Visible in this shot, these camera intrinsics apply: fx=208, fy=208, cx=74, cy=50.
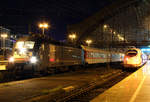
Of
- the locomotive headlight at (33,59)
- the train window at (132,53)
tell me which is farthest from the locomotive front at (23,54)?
the train window at (132,53)

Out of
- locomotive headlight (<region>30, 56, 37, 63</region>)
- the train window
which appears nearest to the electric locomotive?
locomotive headlight (<region>30, 56, 37, 63</region>)

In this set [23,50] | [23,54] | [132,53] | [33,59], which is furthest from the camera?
[132,53]

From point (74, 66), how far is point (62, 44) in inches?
184

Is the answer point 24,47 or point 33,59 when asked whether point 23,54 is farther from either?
point 33,59

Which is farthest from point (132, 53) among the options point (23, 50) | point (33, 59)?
point (23, 50)

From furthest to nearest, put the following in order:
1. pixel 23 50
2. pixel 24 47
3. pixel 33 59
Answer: pixel 24 47
pixel 23 50
pixel 33 59

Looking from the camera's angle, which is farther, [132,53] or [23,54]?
[132,53]

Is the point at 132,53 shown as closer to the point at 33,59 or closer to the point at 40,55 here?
the point at 40,55

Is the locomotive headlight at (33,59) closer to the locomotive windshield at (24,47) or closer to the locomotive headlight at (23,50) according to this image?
the locomotive windshield at (24,47)

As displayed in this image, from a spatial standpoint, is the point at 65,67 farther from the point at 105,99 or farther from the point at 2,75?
the point at 105,99

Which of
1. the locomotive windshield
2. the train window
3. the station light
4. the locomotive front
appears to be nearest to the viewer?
the locomotive front

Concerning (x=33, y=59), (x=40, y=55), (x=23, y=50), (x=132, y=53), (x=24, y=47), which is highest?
(x=24, y=47)

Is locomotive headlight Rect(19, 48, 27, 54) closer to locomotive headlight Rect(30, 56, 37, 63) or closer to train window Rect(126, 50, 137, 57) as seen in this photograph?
locomotive headlight Rect(30, 56, 37, 63)

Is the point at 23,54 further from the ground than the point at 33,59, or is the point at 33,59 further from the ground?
the point at 23,54
